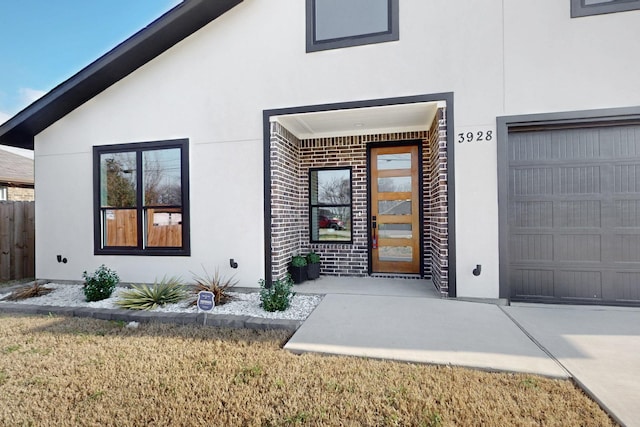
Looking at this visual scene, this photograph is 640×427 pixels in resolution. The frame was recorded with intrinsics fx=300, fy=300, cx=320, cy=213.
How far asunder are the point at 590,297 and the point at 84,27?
13578mm

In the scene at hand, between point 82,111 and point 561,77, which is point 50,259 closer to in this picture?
point 82,111

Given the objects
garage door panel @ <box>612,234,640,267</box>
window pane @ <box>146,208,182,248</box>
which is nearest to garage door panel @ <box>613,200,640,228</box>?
garage door panel @ <box>612,234,640,267</box>

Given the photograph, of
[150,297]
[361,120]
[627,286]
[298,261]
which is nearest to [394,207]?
[361,120]

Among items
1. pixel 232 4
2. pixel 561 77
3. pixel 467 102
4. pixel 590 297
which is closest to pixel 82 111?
pixel 232 4

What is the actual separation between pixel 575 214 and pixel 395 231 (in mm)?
2836

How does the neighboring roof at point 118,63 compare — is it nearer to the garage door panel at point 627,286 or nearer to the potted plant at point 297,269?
the potted plant at point 297,269

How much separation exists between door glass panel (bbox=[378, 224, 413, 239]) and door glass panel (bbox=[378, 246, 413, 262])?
0.74 ft

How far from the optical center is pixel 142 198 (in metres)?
5.62

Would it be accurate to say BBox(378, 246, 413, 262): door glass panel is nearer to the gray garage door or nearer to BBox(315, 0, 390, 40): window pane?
the gray garage door

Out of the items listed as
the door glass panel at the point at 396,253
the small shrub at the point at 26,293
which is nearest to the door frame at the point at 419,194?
the door glass panel at the point at 396,253

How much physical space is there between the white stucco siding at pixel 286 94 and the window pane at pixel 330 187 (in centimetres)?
171

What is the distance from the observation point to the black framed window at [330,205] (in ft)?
20.9

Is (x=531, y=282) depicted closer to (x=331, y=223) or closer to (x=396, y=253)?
(x=396, y=253)

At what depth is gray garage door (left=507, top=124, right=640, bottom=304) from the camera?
4.16 m
